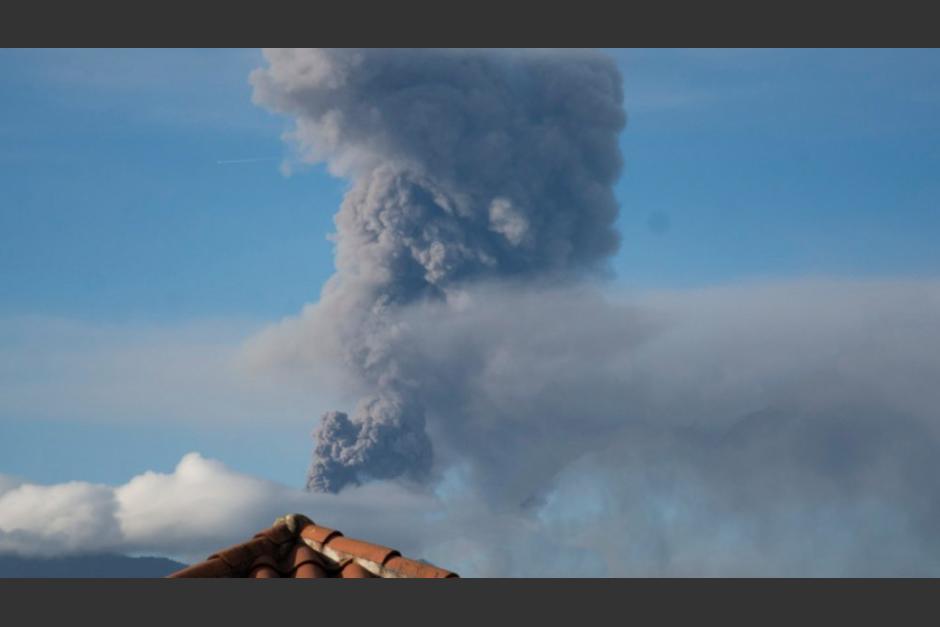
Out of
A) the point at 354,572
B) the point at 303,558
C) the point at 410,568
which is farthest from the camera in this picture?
the point at 303,558

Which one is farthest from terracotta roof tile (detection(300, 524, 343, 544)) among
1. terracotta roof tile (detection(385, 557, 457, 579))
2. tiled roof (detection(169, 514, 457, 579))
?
terracotta roof tile (detection(385, 557, 457, 579))

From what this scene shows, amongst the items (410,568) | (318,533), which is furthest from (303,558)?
(410,568)

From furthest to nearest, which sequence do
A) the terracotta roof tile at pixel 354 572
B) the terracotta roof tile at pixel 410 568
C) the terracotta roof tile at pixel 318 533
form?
the terracotta roof tile at pixel 318 533 → the terracotta roof tile at pixel 354 572 → the terracotta roof tile at pixel 410 568

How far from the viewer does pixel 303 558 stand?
664 cm

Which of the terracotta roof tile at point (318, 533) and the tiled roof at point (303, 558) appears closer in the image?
the tiled roof at point (303, 558)

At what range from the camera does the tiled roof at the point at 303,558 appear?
6.37 m

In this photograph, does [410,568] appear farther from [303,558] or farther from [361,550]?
[303,558]

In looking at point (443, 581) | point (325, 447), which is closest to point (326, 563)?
point (443, 581)

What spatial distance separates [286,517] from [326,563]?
391 mm

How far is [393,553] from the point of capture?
646 cm

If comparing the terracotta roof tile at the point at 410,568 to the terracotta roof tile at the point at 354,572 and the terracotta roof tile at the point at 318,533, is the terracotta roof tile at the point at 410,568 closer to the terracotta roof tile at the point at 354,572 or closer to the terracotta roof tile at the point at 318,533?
the terracotta roof tile at the point at 354,572

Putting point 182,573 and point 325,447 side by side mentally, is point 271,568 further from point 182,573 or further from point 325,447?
point 325,447

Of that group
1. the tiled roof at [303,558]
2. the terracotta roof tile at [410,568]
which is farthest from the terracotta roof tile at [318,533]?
the terracotta roof tile at [410,568]

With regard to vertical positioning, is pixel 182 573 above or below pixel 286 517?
below
